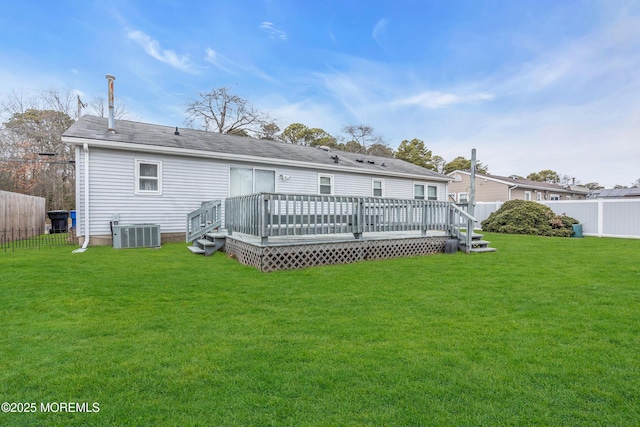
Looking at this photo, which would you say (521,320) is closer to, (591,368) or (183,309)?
(591,368)

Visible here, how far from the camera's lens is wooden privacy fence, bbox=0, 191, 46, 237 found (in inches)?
398

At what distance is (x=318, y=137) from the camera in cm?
3116

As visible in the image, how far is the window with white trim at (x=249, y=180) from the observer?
35.4ft

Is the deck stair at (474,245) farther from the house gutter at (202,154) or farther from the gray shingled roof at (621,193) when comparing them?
the gray shingled roof at (621,193)

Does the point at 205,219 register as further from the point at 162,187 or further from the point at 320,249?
the point at 320,249

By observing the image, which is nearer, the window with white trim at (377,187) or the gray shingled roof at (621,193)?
the window with white trim at (377,187)

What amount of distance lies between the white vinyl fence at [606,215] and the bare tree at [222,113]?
67.2ft

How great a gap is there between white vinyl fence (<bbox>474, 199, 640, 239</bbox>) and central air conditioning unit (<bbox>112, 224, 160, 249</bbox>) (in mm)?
16902

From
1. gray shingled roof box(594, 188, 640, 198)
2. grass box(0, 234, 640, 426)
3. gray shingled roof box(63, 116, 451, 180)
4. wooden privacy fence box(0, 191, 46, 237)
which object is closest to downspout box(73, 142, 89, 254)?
gray shingled roof box(63, 116, 451, 180)

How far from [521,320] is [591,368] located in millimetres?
1009

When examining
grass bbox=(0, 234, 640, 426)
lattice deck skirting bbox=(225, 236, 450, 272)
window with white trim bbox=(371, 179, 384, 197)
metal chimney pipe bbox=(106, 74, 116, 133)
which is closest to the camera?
grass bbox=(0, 234, 640, 426)

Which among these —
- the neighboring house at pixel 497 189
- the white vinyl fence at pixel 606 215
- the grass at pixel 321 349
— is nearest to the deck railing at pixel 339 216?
the grass at pixel 321 349

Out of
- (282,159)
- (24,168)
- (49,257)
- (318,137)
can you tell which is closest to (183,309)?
(49,257)

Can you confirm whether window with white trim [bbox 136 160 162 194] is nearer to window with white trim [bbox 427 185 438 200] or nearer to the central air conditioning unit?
the central air conditioning unit
